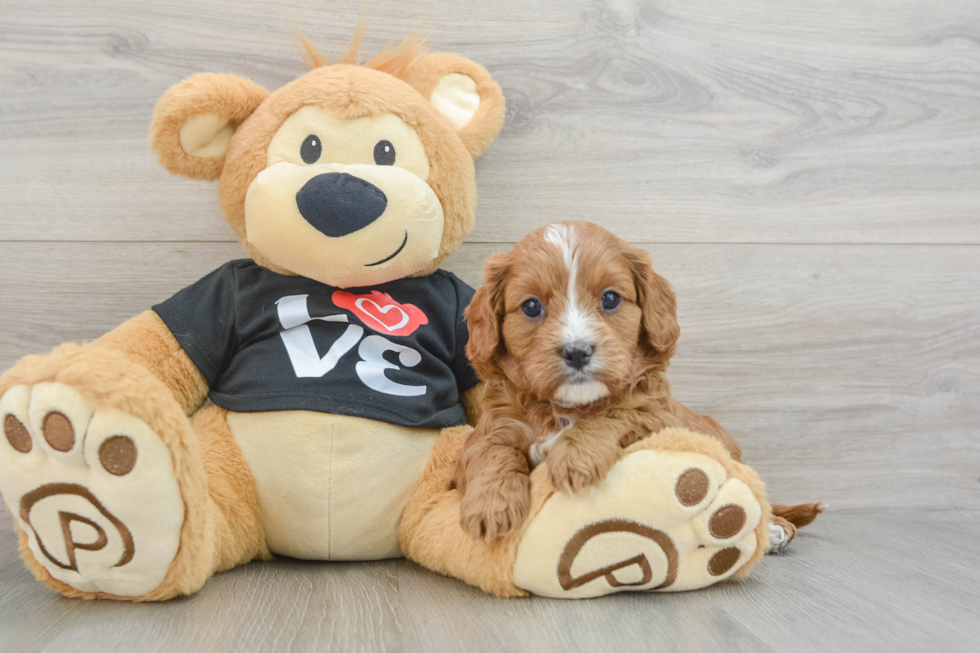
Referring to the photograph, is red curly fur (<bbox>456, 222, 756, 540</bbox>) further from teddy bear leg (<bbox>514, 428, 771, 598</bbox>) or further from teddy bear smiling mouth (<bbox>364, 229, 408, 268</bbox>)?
teddy bear smiling mouth (<bbox>364, 229, 408, 268</bbox>)

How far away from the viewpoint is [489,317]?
45.3 inches

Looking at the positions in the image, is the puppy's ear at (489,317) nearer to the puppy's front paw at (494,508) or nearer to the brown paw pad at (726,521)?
→ the puppy's front paw at (494,508)

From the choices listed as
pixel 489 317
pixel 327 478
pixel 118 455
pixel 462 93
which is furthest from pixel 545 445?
pixel 462 93

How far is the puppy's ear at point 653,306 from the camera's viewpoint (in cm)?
114

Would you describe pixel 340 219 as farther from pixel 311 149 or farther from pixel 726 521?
pixel 726 521

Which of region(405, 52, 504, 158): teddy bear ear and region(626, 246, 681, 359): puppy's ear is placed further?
region(405, 52, 504, 158): teddy bear ear

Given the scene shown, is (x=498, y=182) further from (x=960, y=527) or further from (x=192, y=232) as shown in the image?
(x=960, y=527)

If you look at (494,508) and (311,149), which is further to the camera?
(311,149)

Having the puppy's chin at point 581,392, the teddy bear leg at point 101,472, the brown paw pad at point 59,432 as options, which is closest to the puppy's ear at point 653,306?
the puppy's chin at point 581,392

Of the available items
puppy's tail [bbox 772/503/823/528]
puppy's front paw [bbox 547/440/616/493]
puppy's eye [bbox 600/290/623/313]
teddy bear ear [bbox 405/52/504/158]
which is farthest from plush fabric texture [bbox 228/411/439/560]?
puppy's tail [bbox 772/503/823/528]

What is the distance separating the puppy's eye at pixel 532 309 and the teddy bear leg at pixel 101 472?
0.55m

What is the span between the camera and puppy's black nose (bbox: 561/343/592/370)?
3.35 feet

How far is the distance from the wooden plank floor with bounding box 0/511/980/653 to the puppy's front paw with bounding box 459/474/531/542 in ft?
0.43

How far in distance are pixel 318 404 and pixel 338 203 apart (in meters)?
0.35
